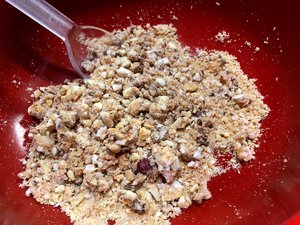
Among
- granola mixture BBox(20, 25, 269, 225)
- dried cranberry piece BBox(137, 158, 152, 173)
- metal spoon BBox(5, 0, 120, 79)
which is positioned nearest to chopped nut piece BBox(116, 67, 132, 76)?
granola mixture BBox(20, 25, 269, 225)

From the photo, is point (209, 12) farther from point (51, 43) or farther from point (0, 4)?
point (0, 4)

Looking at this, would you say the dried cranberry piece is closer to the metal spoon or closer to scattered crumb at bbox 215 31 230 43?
the metal spoon

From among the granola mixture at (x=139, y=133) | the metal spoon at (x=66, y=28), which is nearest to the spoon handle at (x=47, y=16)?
the metal spoon at (x=66, y=28)

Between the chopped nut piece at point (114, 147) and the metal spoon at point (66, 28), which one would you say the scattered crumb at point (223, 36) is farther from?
the chopped nut piece at point (114, 147)

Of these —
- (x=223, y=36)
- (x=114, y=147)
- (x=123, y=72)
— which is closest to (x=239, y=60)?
(x=223, y=36)

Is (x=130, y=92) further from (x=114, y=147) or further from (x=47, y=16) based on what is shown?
(x=47, y=16)
